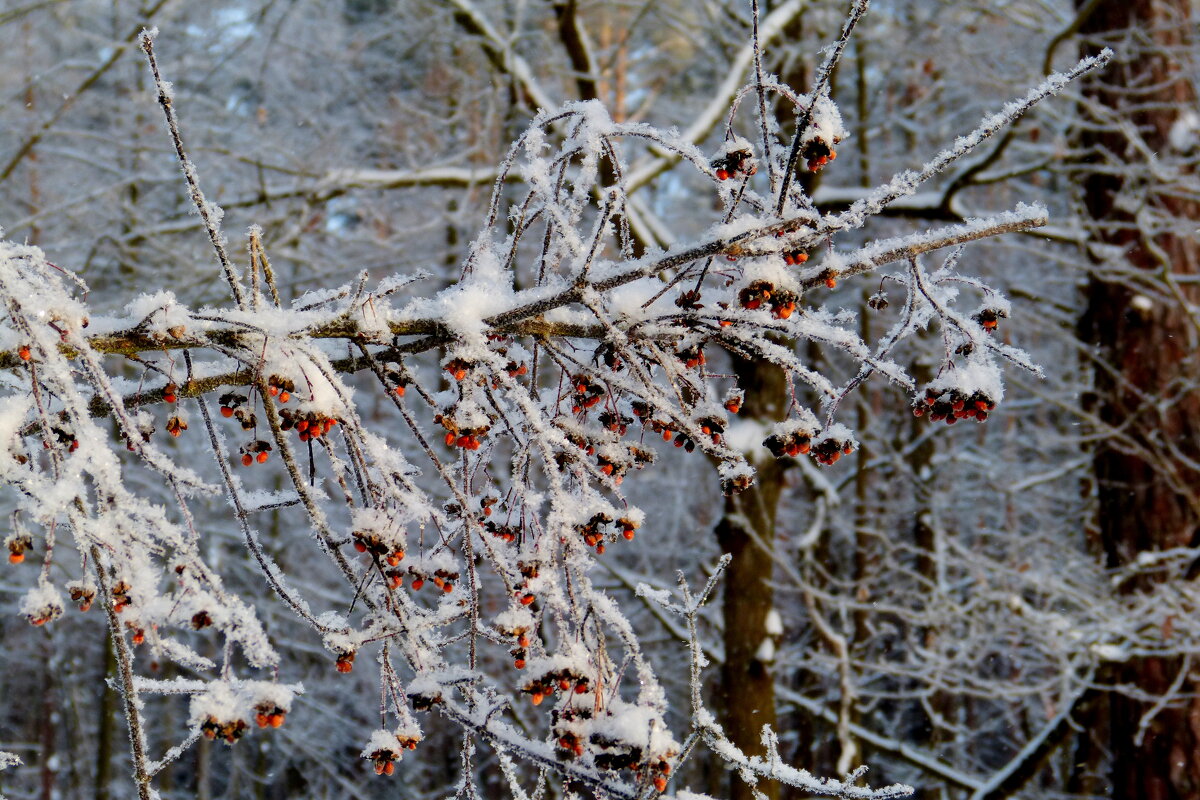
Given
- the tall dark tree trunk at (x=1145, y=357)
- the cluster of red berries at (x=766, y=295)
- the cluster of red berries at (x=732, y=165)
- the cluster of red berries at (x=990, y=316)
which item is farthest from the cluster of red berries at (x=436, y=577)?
the tall dark tree trunk at (x=1145, y=357)

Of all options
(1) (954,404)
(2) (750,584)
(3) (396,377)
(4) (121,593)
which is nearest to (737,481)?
(1) (954,404)

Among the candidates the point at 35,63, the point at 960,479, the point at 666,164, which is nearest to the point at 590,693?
the point at 666,164

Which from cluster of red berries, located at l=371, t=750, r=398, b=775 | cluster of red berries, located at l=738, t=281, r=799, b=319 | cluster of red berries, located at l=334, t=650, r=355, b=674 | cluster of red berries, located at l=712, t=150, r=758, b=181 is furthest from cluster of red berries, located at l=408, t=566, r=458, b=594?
cluster of red berries, located at l=712, t=150, r=758, b=181

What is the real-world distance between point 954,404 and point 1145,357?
198 inches

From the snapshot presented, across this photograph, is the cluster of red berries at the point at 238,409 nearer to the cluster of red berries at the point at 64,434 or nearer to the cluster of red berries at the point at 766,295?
the cluster of red berries at the point at 64,434

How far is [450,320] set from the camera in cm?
134

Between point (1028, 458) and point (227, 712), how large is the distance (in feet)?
43.9

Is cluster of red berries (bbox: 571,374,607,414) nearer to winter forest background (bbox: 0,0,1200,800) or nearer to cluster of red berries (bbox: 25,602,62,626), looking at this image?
winter forest background (bbox: 0,0,1200,800)

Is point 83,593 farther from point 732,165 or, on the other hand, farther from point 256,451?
point 732,165

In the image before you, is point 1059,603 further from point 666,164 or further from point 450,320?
point 450,320

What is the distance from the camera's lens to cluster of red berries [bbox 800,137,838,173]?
1.18 metres

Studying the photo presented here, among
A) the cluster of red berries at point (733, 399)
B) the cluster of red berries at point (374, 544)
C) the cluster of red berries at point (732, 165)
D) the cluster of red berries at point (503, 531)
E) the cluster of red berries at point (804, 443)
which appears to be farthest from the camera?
the cluster of red berries at point (733, 399)

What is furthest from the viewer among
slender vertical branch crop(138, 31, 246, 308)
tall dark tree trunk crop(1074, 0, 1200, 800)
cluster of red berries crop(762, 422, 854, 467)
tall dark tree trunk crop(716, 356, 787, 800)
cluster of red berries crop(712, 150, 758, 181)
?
tall dark tree trunk crop(1074, 0, 1200, 800)

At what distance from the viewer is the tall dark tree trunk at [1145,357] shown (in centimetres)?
496
